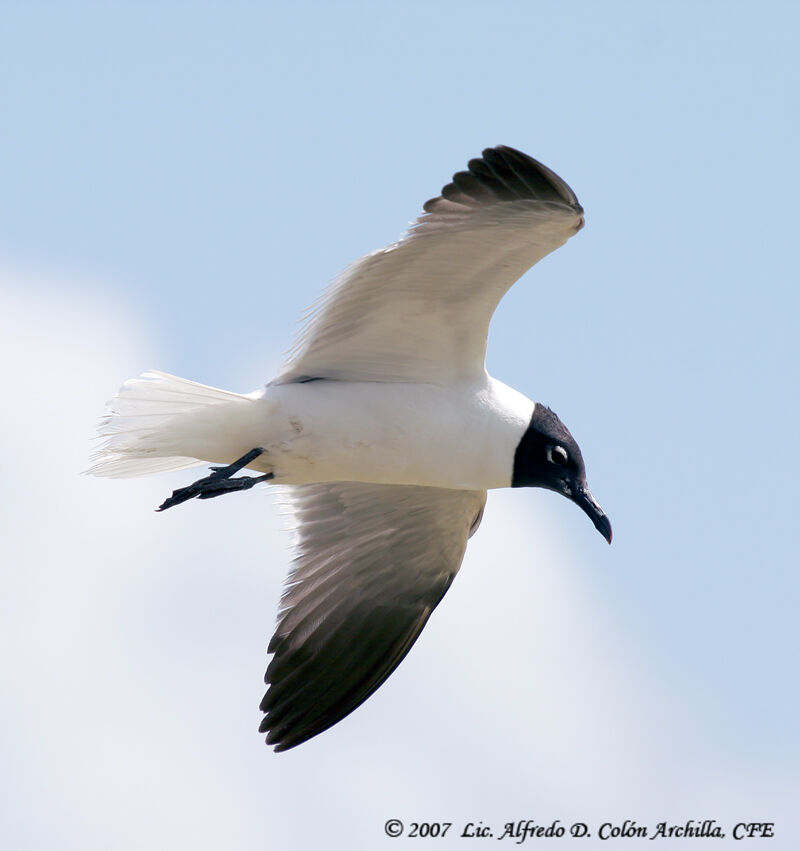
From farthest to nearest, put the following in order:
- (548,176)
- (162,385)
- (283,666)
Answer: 1. (283,666)
2. (162,385)
3. (548,176)

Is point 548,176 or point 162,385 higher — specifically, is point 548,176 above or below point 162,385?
above

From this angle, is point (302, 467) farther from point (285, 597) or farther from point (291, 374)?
point (285, 597)

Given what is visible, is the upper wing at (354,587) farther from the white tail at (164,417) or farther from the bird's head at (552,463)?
the white tail at (164,417)

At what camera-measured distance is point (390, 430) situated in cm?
783

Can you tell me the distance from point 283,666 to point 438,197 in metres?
2.80

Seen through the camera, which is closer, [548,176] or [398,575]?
[548,176]

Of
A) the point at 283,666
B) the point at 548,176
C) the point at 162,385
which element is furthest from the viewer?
the point at 283,666

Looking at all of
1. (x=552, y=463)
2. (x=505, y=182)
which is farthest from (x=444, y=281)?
(x=552, y=463)

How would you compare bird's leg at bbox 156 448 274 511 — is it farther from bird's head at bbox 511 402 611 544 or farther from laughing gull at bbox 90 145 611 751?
bird's head at bbox 511 402 611 544

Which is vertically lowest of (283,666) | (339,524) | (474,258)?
(283,666)

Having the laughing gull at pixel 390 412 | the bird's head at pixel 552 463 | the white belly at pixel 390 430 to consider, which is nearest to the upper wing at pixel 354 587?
the laughing gull at pixel 390 412

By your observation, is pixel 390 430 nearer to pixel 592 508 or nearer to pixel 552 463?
pixel 552 463

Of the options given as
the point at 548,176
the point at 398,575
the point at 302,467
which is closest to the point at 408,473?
the point at 302,467

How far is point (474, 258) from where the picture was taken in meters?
7.27
